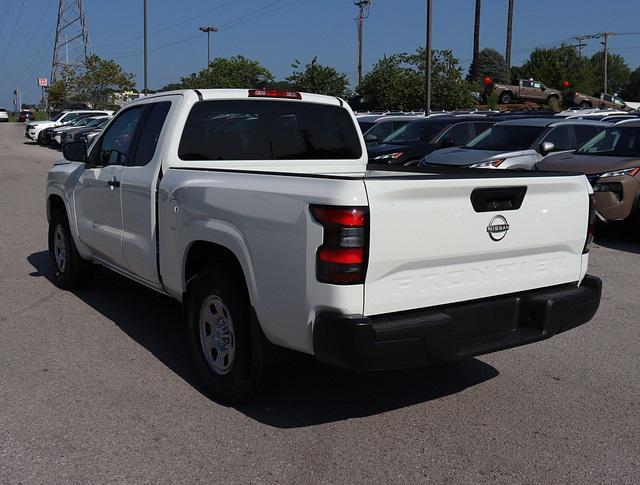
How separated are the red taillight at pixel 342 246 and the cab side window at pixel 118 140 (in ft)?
8.71

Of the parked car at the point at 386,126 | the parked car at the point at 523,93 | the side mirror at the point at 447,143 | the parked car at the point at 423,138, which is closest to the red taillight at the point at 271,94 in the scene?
the parked car at the point at 423,138

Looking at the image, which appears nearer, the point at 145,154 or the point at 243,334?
the point at 243,334

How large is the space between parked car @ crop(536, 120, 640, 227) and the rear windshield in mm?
5562

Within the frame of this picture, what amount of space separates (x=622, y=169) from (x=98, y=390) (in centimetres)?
816

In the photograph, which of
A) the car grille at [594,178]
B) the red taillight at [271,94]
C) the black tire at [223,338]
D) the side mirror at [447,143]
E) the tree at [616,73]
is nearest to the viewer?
the black tire at [223,338]

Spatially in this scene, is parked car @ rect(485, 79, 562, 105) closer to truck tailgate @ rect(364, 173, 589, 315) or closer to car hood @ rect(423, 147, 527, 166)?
car hood @ rect(423, 147, 527, 166)

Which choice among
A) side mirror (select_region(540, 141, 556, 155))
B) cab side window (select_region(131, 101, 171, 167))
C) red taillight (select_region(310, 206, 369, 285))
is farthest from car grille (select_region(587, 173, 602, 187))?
red taillight (select_region(310, 206, 369, 285))

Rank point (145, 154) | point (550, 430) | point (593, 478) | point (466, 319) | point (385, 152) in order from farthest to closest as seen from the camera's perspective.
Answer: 1. point (385, 152)
2. point (145, 154)
3. point (550, 430)
4. point (466, 319)
5. point (593, 478)

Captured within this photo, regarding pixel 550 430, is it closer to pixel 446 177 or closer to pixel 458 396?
pixel 458 396

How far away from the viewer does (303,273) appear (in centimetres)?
369

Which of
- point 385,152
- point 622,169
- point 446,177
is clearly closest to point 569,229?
point 446,177

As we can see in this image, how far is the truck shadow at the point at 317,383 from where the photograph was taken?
442cm

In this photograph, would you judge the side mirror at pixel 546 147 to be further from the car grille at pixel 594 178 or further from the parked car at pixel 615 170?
the car grille at pixel 594 178

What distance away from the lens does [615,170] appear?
10.4 m
